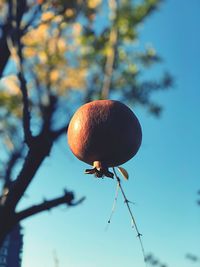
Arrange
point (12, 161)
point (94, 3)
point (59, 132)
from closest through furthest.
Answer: point (59, 132) < point (12, 161) < point (94, 3)

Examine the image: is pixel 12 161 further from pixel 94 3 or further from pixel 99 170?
pixel 99 170

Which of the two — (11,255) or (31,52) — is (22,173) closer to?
(31,52)

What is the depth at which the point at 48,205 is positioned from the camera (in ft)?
11.3

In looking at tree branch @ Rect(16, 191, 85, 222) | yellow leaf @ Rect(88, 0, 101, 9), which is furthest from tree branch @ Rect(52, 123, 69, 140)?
yellow leaf @ Rect(88, 0, 101, 9)

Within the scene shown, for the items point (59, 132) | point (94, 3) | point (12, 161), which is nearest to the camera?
point (59, 132)

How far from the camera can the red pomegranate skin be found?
0.84 meters

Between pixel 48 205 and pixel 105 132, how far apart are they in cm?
272

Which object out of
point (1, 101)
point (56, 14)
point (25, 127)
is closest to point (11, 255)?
point (1, 101)

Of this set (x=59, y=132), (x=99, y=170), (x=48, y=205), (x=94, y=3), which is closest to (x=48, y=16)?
(x=94, y=3)

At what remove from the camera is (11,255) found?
957 inches

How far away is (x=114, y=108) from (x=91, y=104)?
6 cm

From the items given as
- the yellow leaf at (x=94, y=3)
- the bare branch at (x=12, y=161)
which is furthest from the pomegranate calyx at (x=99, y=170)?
the yellow leaf at (x=94, y=3)

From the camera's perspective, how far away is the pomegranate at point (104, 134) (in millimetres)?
839

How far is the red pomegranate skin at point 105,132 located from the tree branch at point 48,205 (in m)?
2.46
